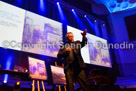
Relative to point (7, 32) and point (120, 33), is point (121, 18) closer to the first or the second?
point (120, 33)

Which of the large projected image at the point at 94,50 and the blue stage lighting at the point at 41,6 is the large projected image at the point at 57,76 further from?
the blue stage lighting at the point at 41,6

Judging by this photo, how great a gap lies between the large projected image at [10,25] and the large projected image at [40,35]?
18cm

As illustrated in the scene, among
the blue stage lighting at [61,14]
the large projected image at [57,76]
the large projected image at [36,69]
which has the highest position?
the blue stage lighting at [61,14]

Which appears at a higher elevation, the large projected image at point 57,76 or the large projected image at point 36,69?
the large projected image at point 36,69

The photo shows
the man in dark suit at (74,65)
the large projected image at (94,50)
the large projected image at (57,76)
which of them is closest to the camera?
the man in dark suit at (74,65)

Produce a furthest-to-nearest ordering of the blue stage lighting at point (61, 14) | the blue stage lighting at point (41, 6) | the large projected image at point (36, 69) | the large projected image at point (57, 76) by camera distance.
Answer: the blue stage lighting at point (61, 14) < the blue stage lighting at point (41, 6) < the large projected image at point (57, 76) < the large projected image at point (36, 69)

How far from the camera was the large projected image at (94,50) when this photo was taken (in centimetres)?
494

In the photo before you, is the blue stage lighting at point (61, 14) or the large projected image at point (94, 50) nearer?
the large projected image at point (94, 50)

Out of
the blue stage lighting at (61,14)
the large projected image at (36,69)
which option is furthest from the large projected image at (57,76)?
the blue stage lighting at (61,14)

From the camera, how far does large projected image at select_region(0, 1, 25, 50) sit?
128 inches

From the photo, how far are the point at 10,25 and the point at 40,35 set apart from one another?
863 mm

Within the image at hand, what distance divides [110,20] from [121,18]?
551 mm

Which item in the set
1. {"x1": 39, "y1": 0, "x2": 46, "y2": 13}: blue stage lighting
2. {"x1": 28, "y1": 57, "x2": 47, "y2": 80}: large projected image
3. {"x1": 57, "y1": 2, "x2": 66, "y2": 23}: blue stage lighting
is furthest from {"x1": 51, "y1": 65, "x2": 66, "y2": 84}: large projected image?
{"x1": 57, "y1": 2, "x2": 66, "y2": 23}: blue stage lighting

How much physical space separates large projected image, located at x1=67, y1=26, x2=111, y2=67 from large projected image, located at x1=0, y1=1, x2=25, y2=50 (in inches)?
64.9
